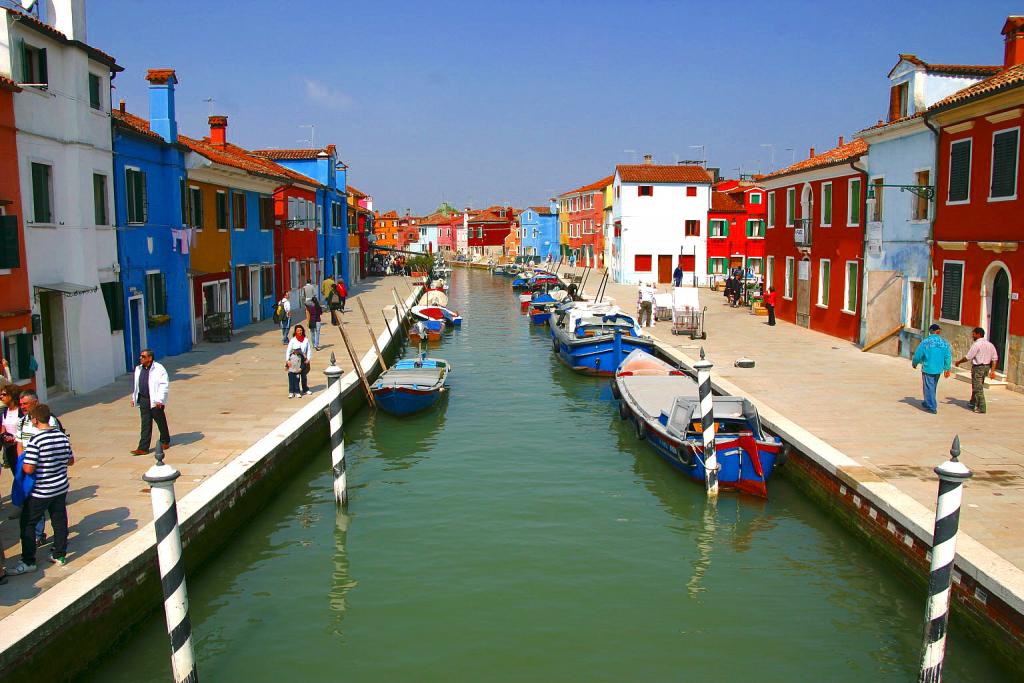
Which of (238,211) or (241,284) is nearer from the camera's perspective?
(238,211)

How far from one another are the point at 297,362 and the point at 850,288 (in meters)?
16.0

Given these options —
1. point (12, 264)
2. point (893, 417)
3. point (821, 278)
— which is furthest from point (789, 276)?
point (12, 264)

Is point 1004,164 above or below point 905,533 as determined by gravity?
above

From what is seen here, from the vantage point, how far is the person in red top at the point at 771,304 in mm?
28141

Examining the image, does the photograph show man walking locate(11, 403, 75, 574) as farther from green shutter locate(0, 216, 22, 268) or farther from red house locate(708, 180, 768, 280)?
red house locate(708, 180, 768, 280)

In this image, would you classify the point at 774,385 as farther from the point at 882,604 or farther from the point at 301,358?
the point at 301,358

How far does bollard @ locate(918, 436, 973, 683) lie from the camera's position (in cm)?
723

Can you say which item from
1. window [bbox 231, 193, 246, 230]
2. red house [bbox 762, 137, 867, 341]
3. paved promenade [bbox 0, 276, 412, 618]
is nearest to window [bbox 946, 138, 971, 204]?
red house [bbox 762, 137, 867, 341]

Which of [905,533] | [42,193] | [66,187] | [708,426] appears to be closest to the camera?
[905,533]

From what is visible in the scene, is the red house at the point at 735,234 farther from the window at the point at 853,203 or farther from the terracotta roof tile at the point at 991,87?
the terracotta roof tile at the point at 991,87

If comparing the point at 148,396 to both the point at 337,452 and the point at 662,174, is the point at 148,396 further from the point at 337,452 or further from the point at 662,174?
the point at 662,174

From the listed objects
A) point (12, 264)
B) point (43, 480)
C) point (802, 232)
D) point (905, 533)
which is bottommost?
point (905, 533)

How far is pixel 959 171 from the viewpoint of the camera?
712 inches

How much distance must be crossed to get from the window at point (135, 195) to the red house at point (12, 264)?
434 cm
